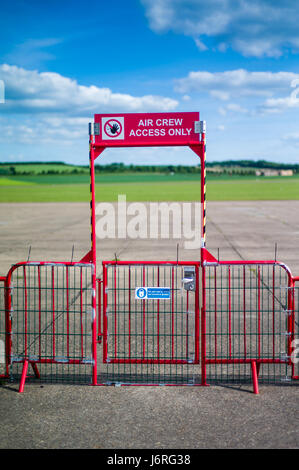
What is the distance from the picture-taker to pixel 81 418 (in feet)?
15.8

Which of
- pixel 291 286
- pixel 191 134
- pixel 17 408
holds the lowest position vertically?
pixel 17 408

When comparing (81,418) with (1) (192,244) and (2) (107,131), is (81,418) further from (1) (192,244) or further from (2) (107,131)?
(1) (192,244)

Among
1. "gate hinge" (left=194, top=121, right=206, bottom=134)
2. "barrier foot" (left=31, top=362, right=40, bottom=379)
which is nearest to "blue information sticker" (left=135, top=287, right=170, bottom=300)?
"barrier foot" (left=31, top=362, right=40, bottom=379)

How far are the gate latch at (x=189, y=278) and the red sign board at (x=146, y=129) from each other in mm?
1506

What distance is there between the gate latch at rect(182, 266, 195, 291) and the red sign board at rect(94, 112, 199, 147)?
59.3 inches

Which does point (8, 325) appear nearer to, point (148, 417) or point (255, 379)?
point (148, 417)

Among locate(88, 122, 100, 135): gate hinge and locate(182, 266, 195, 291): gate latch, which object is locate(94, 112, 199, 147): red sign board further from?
locate(182, 266, 195, 291): gate latch

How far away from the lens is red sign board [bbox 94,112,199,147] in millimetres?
5551

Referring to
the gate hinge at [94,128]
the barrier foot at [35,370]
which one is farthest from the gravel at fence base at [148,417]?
the gate hinge at [94,128]

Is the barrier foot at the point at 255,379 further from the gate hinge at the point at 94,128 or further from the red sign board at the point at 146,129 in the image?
the gate hinge at the point at 94,128

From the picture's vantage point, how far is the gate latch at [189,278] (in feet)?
19.2

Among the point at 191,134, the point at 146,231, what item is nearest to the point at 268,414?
the point at 191,134

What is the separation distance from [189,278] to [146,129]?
6.04 feet
